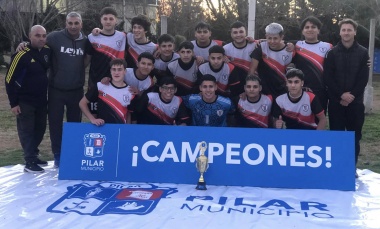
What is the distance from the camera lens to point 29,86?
6.60 m

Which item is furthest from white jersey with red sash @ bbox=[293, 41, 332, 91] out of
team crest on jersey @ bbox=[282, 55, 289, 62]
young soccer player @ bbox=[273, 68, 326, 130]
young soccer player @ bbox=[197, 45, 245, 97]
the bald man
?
the bald man

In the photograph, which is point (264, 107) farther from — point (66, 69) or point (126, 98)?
point (66, 69)

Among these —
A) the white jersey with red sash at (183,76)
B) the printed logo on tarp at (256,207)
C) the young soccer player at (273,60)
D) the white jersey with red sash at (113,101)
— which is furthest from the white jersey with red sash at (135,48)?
the printed logo on tarp at (256,207)

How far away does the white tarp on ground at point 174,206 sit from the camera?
4.77 metres

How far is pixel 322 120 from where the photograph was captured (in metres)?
6.43

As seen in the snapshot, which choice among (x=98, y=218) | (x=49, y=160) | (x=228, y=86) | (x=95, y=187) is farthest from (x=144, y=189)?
(x=49, y=160)

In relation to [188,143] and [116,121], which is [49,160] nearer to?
[116,121]

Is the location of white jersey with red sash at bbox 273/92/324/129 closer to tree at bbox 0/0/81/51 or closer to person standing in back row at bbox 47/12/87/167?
person standing in back row at bbox 47/12/87/167

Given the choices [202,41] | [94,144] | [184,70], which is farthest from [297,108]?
[94,144]

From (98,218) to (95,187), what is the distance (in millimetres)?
1087

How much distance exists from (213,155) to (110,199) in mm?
1382

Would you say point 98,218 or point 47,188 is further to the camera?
point 47,188

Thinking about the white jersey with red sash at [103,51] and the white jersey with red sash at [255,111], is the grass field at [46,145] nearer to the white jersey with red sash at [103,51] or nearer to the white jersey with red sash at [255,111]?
the white jersey with red sash at [103,51]

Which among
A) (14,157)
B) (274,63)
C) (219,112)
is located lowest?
(14,157)
